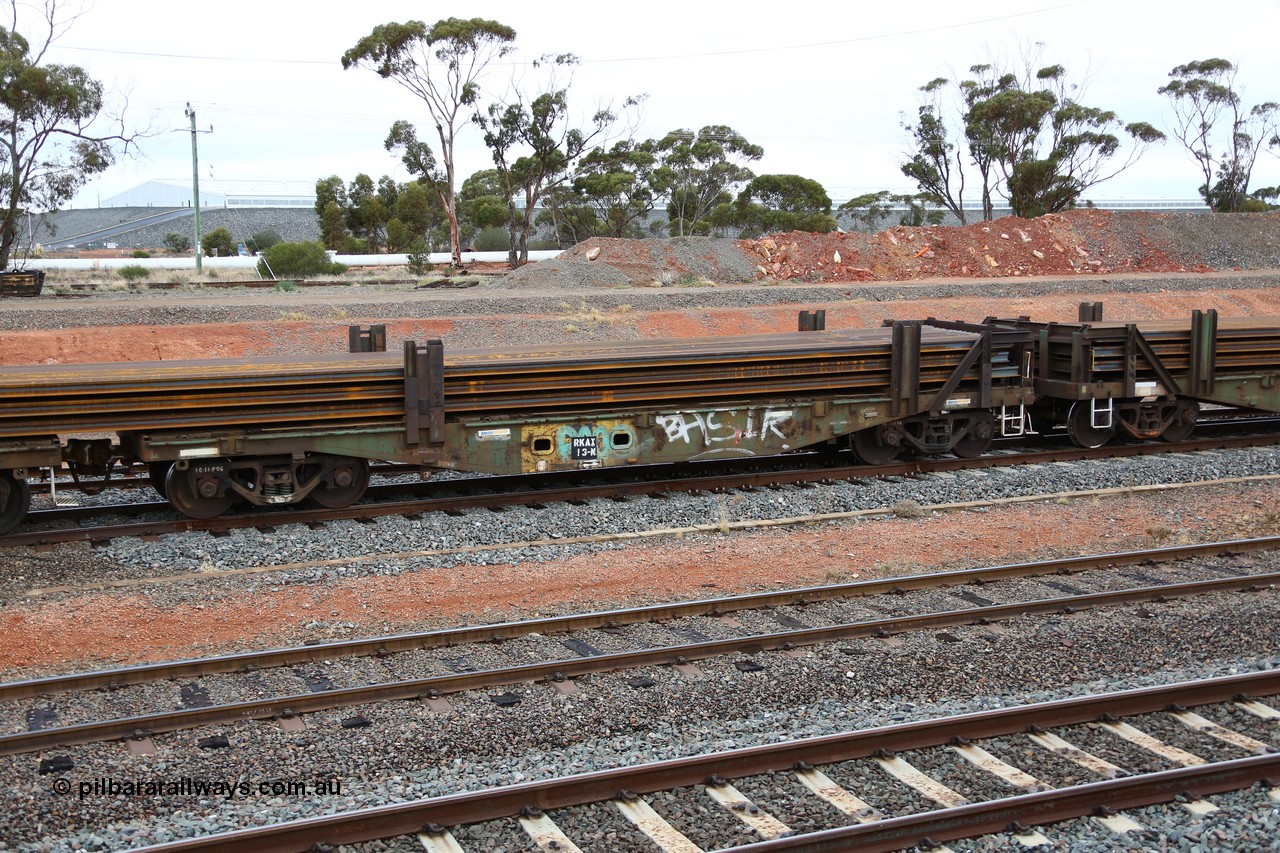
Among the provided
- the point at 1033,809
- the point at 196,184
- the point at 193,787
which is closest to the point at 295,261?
the point at 196,184

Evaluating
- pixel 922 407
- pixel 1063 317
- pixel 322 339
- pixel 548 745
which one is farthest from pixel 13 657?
pixel 1063 317

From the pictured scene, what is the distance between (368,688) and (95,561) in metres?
4.82

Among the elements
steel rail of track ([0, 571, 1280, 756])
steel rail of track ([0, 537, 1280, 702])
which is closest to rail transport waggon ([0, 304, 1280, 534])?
steel rail of track ([0, 537, 1280, 702])

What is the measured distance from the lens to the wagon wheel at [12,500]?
11508mm

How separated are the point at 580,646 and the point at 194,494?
562 centimetres

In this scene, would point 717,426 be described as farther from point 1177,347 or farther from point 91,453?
point 1177,347

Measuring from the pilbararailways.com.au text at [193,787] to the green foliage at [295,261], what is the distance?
48196 millimetres

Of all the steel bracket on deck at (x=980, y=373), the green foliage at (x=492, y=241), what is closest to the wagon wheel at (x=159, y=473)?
the steel bracket on deck at (x=980, y=373)

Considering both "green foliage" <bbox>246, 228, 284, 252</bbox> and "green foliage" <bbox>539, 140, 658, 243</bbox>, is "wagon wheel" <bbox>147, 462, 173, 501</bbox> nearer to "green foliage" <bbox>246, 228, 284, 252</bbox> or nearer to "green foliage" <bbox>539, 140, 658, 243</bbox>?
"green foliage" <bbox>539, 140, 658, 243</bbox>

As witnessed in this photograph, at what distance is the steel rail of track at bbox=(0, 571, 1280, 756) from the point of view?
6.98 metres

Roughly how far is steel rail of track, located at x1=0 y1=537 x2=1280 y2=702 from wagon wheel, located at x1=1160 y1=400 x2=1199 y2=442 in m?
5.77

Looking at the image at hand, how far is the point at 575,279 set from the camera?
139ft

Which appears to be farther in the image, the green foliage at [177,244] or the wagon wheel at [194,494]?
→ the green foliage at [177,244]

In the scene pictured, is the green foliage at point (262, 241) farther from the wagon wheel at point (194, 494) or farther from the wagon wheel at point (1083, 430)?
the wagon wheel at point (1083, 430)
